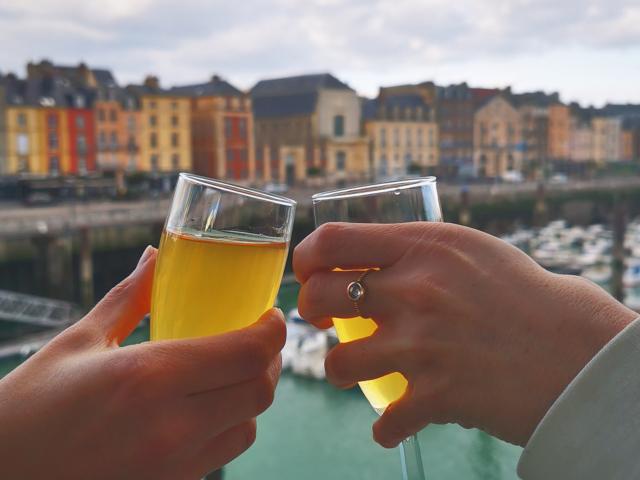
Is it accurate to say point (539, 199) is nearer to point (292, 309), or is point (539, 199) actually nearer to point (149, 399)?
point (292, 309)

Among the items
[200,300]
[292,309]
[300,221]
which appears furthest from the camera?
[300,221]

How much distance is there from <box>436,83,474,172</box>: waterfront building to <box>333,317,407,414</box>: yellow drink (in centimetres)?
4203

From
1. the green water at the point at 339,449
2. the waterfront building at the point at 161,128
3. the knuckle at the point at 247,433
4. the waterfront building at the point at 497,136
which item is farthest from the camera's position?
the waterfront building at the point at 497,136

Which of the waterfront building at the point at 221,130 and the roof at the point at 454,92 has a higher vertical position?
the roof at the point at 454,92

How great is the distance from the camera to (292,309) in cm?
1620

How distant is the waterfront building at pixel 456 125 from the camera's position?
139ft

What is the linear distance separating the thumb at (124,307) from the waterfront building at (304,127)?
33.6 meters

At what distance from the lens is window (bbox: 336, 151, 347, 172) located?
37625 millimetres

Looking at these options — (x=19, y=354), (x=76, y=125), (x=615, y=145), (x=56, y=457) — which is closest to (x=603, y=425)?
(x=56, y=457)

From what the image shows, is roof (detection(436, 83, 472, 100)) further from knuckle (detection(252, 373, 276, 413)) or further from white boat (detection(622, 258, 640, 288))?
knuckle (detection(252, 373, 276, 413))

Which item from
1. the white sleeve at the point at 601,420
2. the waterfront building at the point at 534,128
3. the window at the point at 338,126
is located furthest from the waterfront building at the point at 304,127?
the white sleeve at the point at 601,420

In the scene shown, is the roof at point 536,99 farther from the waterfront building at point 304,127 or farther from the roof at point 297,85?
the roof at point 297,85

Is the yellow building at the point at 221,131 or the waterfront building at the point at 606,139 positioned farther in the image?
the waterfront building at the point at 606,139

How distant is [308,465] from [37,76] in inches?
984
